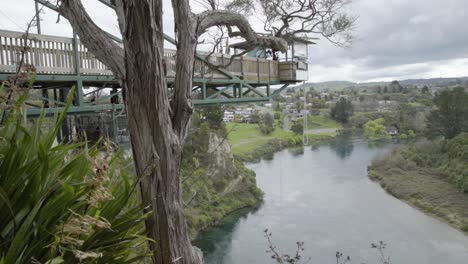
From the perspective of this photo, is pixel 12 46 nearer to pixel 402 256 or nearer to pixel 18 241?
pixel 18 241

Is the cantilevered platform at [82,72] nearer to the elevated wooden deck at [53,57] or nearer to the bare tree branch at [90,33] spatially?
the elevated wooden deck at [53,57]

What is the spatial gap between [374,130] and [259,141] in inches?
390

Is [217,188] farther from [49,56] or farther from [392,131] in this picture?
[392,131]

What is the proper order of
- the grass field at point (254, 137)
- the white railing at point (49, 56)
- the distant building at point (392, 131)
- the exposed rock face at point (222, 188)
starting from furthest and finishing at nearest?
the distant building at point (392, 131), the grass field at point (254, 137), the exposed rock face at point (222, 188), the white railing at point (49, 56)

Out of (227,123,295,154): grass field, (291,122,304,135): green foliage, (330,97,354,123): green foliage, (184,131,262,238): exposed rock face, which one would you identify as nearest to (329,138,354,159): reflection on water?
(291,122,304,135): green foliage

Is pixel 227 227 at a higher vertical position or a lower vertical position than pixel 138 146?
lower

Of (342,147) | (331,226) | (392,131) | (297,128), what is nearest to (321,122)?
(392,131)

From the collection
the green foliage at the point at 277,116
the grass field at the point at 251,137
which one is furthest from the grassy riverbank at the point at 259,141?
the green foliage at the point at 277,116

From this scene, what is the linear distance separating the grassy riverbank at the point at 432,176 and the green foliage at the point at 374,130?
568 cm

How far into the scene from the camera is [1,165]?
1.01m

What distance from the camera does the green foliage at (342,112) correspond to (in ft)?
119

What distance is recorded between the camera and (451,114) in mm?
26078

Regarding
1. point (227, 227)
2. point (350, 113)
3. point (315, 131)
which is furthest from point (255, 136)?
point (227, 227)

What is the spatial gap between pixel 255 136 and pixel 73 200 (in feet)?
94.6
